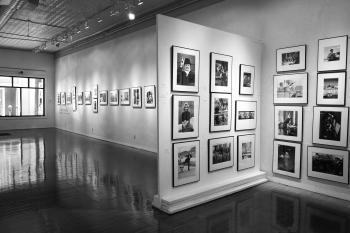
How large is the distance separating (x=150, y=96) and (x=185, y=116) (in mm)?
6097

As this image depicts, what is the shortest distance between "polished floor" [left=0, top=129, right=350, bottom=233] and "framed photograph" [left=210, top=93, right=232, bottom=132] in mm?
1609

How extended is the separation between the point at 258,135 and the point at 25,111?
64.1ft

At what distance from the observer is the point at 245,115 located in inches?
287

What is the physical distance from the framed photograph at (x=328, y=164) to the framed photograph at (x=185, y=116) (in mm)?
2886

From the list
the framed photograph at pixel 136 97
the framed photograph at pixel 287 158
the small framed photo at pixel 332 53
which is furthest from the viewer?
the framed photograph at pixel 136 97

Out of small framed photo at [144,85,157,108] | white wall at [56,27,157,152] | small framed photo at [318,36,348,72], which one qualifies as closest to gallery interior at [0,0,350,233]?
small framed photo at [318,36,348,72]

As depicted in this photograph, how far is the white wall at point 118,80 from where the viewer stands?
11.9 meters

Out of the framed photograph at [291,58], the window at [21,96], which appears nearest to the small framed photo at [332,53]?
the framed photograph at [291,58]

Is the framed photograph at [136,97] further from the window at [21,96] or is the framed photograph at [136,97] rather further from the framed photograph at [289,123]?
the window at [21,96]

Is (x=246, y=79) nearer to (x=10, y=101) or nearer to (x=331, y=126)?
(x=331, y=126)

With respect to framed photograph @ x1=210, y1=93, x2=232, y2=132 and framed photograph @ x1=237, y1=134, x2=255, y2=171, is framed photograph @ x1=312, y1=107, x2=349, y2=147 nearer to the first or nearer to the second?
framed photograph @ x1=237, y1=134, x2=255, y2=171

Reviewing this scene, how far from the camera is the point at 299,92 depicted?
686 centimetres

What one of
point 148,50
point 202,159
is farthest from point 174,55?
point 148,50

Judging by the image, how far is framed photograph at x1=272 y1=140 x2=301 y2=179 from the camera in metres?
6.88
